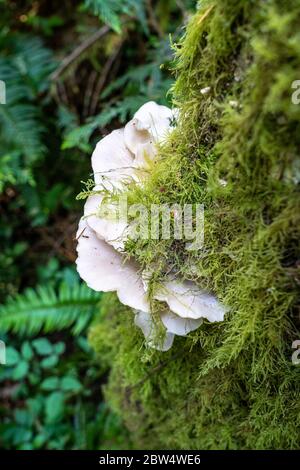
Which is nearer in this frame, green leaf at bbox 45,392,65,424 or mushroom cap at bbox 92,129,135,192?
mushroom cap at bbox 92,129,135,192

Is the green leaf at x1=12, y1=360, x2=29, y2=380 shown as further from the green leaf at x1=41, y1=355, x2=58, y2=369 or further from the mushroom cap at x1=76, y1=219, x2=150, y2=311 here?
the mushroom cap at x1=76, y1=219, x2=150, y2=311

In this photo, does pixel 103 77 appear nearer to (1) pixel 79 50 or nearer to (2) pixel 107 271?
(1) pixel 79 50

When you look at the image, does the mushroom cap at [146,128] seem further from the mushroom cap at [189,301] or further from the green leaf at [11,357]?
the green leaf at [11,357]

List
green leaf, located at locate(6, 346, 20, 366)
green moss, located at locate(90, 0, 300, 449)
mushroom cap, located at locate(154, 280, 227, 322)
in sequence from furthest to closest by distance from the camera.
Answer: green leaf, located at locate(6, 346, 20, 366) < mushroom cap, located at locate(154, 280, 227, 322) < green moss, located at locate(90, 0, 300, 449)

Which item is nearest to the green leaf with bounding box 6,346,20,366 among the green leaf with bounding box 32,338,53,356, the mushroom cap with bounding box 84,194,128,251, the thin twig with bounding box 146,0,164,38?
the green leaf with bounding box 32,338,53,356

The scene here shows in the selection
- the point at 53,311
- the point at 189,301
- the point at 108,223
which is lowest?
the point at 53,311

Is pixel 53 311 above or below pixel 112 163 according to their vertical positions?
below

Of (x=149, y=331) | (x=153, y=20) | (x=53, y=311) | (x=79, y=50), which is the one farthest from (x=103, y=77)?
(x=149, y=331)

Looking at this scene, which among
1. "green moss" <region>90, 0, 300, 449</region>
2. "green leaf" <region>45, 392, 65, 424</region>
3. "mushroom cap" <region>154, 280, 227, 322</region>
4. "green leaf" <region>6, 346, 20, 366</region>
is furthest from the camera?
"green leaf" <region>6, 346, 20, 366</region>
